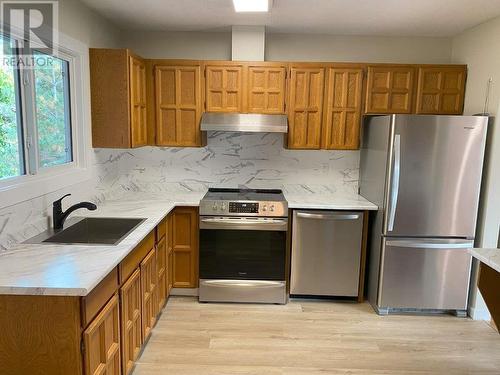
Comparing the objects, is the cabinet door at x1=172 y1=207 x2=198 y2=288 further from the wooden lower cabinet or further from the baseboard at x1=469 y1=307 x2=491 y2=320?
the baseboard at x1=469 y1=307 x2=491 y2=320

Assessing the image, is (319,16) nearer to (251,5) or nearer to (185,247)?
(251,5)

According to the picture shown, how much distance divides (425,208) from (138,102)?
2603 mm

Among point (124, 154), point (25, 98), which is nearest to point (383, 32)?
point (124, 154)

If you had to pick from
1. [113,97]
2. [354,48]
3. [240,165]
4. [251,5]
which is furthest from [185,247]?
[354,48]

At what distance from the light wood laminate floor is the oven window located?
0.29 meters

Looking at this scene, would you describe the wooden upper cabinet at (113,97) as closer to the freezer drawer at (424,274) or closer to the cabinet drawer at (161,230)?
the cabinet drawer at (161,230)

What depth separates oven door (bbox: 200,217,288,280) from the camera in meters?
3.28

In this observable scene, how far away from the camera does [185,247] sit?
341 centimetres

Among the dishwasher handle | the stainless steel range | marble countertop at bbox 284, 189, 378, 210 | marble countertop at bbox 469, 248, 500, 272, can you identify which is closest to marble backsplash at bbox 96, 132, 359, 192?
marble countertop at bbox 284, 189, 378, 210

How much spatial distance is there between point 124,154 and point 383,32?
2.81 m

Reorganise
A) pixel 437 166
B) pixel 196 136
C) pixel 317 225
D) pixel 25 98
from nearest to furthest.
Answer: pixel 25 98 → pixel 437 166 → pixel 317 225 → pixel 196 136

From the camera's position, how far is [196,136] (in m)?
3.53

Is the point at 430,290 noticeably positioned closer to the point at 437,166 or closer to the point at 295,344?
the point at 437,166

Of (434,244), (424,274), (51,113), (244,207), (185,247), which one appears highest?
(51,113)
